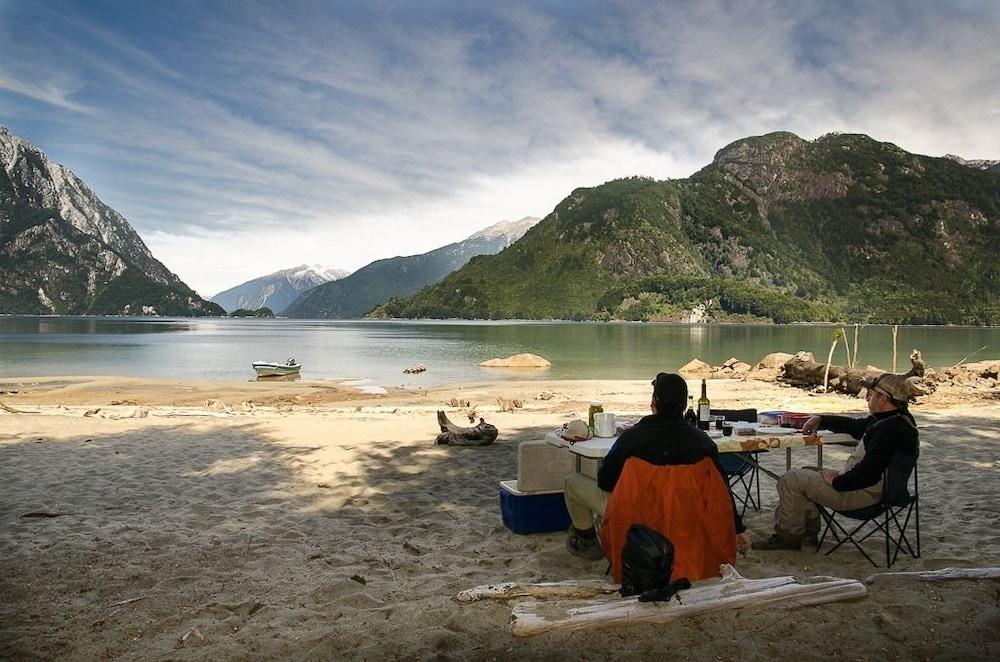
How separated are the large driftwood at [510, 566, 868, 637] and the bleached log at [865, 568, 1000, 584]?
1.64 feet

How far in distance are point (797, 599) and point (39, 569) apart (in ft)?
20.1

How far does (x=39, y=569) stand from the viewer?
5.44 meters

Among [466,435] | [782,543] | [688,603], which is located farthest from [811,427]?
[466,435]

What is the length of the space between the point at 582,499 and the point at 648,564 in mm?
1446

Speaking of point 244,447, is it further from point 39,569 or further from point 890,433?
point 890,433

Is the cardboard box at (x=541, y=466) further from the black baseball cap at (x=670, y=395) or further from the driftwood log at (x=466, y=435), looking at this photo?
the driftwood log at (x=466, y=435)

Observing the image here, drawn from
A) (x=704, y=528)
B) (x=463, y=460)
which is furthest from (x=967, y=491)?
(x=463, y=460)

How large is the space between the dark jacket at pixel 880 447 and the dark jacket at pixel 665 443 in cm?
147

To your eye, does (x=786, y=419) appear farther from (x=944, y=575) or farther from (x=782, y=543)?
(x=944, y=575)

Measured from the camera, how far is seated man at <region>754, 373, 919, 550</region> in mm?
4938

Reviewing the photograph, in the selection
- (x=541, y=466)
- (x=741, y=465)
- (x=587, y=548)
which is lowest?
(x=587, y=548)

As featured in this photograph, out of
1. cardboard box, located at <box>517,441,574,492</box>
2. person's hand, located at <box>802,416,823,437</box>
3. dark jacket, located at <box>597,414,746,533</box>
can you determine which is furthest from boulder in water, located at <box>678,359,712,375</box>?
dark jacket, located at <box>597,414,746,533</box>

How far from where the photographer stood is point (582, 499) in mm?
5504

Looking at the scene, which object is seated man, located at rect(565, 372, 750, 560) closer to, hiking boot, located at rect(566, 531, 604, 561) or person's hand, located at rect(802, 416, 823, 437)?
hiking boot, located at rect(566, 531, 604, 561)
